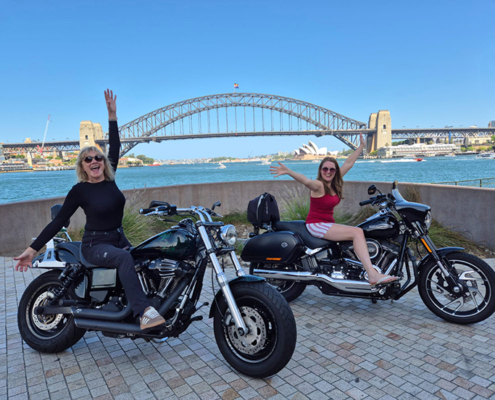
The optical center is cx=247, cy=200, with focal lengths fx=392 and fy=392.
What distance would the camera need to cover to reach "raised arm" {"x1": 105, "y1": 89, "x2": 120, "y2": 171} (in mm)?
3592

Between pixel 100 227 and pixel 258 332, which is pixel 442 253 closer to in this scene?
pixel 258 332

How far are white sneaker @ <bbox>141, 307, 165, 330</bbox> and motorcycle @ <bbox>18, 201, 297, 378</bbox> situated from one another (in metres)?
0.11

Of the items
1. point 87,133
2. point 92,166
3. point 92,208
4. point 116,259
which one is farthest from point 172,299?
point 87,133

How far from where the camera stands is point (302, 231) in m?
4.08

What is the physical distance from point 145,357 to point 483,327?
3000 mm

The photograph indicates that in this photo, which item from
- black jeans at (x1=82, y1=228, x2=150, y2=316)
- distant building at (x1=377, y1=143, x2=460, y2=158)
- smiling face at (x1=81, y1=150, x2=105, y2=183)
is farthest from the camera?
distant building at (x1=377, y1=143, x2=460, y2=158)

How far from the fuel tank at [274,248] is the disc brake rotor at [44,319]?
1859 millimetres

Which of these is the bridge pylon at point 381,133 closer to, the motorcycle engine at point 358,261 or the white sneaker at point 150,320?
the motorcycle engine at point 358,261

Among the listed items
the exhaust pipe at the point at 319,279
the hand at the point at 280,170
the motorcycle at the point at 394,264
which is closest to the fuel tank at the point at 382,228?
the motorcycle at the point at 394,264

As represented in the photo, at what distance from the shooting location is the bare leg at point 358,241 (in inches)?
140

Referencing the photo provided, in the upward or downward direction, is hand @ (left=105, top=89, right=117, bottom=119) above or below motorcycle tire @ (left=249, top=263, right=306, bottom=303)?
Result: above

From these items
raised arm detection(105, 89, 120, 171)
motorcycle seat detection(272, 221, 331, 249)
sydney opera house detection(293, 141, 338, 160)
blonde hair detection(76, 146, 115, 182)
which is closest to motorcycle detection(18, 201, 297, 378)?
blonde hair detection(76, 146, 115, 182)

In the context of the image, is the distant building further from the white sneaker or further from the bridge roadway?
the white sneaker

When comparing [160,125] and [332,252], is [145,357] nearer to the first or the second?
[332,252]
